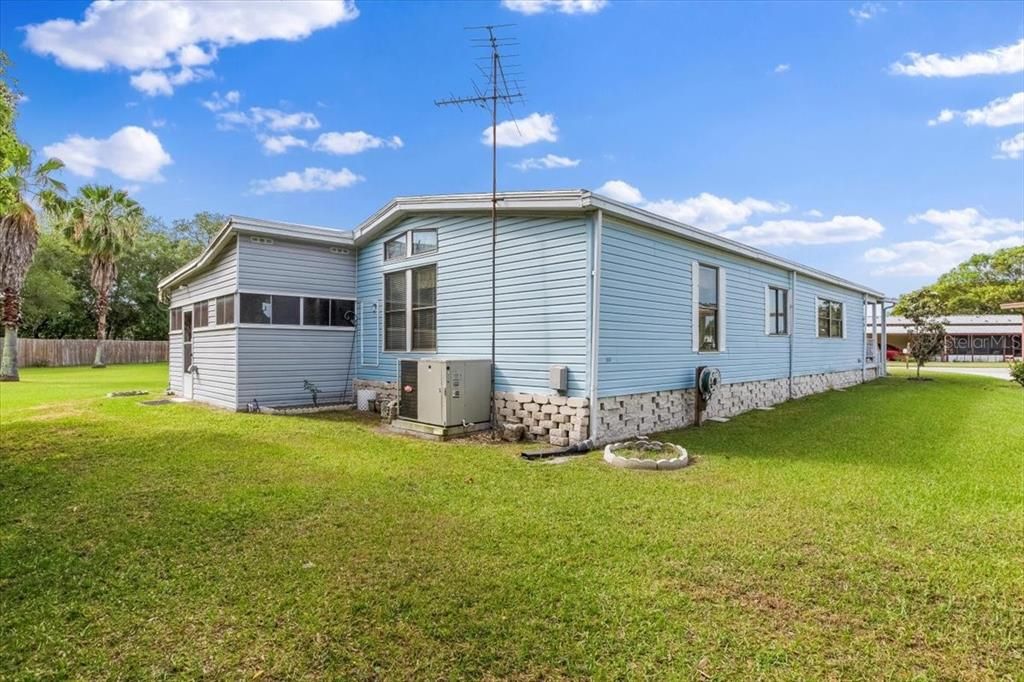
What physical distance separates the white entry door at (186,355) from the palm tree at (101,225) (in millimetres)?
15172

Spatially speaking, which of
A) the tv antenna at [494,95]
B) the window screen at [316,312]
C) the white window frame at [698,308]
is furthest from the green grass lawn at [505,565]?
the window screen at [316,312]

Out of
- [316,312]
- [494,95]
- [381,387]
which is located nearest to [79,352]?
[316,312]

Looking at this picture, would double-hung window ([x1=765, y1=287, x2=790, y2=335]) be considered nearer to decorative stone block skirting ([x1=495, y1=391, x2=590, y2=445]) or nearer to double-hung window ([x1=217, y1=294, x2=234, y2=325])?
decorative stone block skirting ([x1=495, y1=391, x2=590, y2=445])

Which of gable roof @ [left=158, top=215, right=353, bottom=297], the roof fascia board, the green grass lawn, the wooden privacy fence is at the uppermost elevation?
gable roof @ [left=158, top=215, right=353, bottom=297]

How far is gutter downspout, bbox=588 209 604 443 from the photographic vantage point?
23.0ft

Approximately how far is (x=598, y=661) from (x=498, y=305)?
6058 millimetres

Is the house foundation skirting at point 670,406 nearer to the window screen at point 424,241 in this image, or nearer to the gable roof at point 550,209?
the gable roof at point 550,209

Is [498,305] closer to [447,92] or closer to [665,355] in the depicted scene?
[665,355]

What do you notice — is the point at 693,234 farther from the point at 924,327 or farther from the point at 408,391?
the point at 924,327

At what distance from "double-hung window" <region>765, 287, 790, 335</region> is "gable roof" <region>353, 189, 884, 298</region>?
604 mm

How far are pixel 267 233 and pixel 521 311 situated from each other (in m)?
5.36

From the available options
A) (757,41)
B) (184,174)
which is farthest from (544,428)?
(184,174)

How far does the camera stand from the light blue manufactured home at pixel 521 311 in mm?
7316

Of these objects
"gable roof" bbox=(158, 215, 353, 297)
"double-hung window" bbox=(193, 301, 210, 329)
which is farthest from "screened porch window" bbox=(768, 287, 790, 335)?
"double-hung window" bbox=(193, 301, 210, 329)
